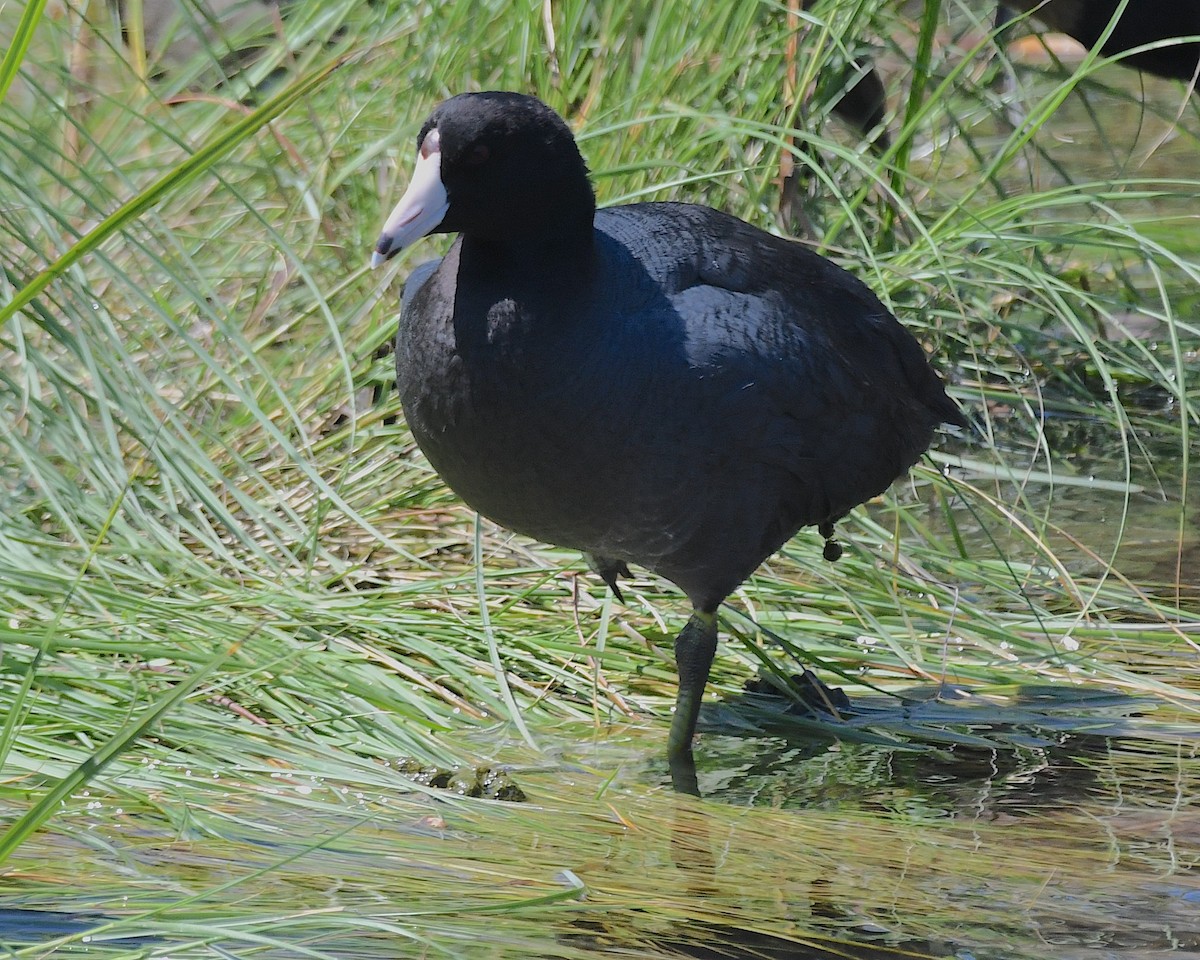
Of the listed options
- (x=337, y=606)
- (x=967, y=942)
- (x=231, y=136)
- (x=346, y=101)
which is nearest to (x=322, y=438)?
(x=337, y=606)

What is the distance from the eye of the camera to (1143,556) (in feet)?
13.1

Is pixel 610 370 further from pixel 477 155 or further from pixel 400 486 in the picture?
pixel 400 486

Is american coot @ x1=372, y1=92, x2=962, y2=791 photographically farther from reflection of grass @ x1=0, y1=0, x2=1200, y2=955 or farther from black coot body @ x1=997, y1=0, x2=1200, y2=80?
black coot body @ x1=997, y1=0, x2=1200, y2=80

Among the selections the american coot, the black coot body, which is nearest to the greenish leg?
the american coot

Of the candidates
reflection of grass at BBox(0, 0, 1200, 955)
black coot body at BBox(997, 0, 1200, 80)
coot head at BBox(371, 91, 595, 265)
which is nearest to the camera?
coot head at BBox(371, 91, 595, 265)

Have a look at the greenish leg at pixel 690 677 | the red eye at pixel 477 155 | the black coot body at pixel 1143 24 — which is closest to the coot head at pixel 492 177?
the red eye at pixel 477 155

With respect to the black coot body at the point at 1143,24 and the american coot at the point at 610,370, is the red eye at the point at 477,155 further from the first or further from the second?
the black coot body at the point at 1143,24

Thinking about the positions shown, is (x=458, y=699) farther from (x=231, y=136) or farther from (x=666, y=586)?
(x=231, y=136)

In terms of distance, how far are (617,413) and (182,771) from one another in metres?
0.89

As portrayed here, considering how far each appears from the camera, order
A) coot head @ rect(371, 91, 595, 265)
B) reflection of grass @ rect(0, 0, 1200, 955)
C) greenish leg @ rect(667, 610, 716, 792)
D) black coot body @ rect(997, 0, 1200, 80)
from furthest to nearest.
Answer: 1. black coot body @ rect(997, 0, 1200, 80)
2. greenish leg @ rect(667, 610, 716, 792)
3. reflection of grass @ rect(0, 0, 1200, 955)
4. coot head @ rect(371, 91, 595, 265)

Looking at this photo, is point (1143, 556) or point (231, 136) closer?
point (231, 136)

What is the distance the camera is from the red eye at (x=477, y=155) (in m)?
2.57

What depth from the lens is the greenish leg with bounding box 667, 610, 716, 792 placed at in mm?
3041

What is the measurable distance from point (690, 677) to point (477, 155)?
41.2 inches
